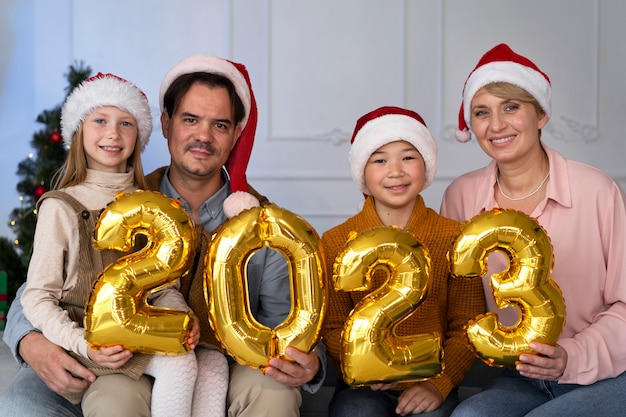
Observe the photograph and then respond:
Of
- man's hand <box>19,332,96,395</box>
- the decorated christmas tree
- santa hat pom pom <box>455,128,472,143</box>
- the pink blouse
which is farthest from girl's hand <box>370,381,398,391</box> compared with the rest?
the decorated christmas tree

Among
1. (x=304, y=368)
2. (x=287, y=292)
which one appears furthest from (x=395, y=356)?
(x=287, y=292)

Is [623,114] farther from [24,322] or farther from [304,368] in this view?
[24,322]

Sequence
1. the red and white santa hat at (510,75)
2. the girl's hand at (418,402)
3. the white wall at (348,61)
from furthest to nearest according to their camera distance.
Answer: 1. the white wall at (348,61)
2. the red and white santa hat at (510,75)
3. the girl's hand at (418,402)

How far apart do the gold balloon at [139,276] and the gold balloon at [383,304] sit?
401 millimetres

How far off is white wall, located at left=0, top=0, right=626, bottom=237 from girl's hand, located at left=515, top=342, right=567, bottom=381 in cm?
244

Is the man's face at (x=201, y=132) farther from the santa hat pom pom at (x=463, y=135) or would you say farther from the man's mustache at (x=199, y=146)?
the santa hat pom pom at (x=463, y=135)

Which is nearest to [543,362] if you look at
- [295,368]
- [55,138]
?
[295,368]

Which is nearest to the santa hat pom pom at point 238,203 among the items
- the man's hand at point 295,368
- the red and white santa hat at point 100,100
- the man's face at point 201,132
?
the man's face at point 201,132

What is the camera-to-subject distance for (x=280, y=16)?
430 centimetres

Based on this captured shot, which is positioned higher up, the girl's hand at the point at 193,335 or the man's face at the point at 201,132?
the man's face at the point at 201,132

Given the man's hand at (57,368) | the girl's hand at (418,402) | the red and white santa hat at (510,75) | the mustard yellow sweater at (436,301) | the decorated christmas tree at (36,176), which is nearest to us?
the man's hand at (57,368)

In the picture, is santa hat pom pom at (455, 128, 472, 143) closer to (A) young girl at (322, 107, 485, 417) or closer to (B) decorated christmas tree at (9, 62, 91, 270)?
(A) young girl at (322, 107, 485, 417)

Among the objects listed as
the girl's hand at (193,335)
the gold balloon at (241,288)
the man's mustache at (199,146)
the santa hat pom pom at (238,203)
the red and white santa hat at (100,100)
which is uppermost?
the red and white santa hat at (100,100)

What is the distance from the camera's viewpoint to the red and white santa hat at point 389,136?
7.27 feet
